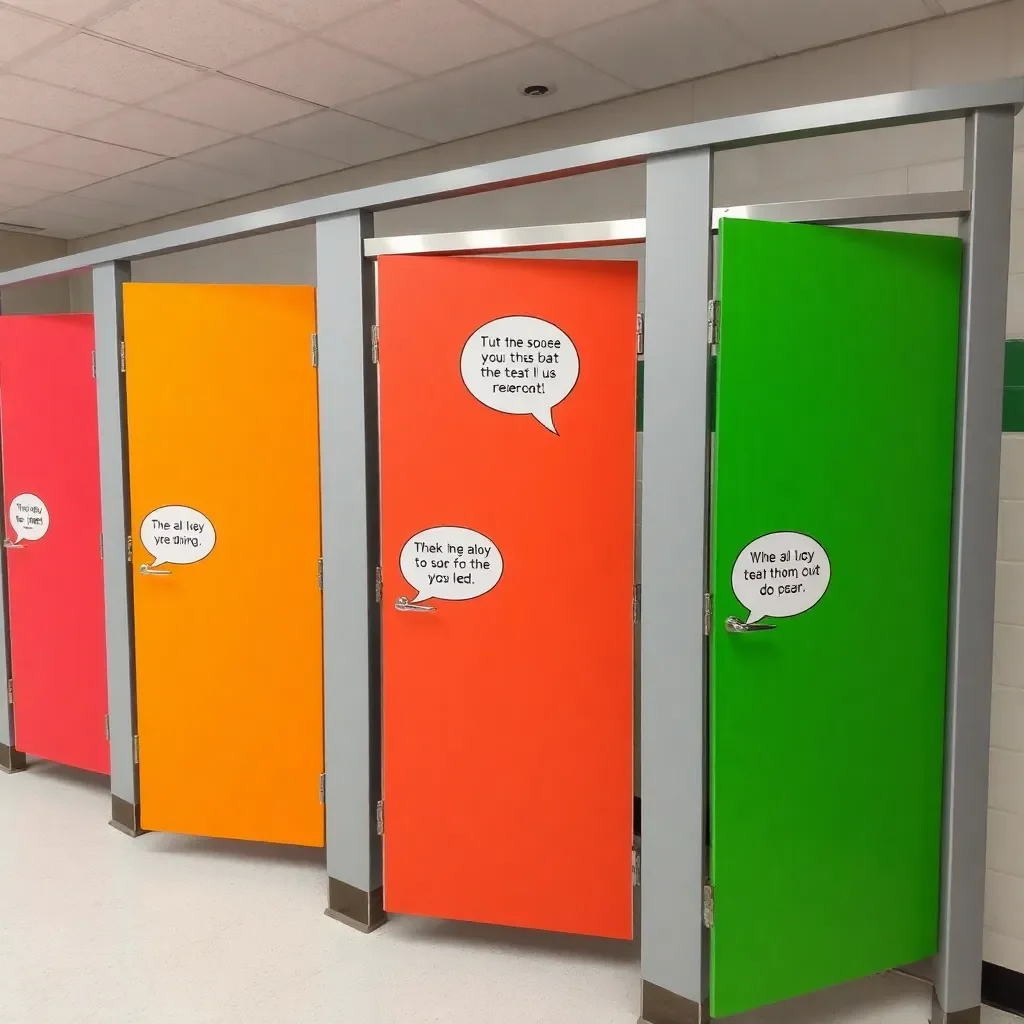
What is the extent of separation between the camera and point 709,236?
214 cm

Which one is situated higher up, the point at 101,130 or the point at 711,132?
the point at 101,130

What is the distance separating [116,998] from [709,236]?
2.72 meters

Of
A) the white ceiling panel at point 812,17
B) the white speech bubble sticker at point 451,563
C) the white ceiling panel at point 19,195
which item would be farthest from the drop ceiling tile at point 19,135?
the white ceiling panel at point 812,17

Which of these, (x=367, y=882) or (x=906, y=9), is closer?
(x=906, y=9)

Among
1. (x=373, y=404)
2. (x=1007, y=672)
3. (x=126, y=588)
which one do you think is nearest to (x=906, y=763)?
(x=1007, y=672)

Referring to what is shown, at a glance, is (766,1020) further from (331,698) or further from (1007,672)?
(331,698)

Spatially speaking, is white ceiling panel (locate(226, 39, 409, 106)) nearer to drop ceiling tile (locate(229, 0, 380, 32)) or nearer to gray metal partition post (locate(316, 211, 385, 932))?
drop ceiling tile (locate(229, 0, 380, 32))

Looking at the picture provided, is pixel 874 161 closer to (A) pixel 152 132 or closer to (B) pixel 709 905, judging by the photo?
(B) pixel 709 905

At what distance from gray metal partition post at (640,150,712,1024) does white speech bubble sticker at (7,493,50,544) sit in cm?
292

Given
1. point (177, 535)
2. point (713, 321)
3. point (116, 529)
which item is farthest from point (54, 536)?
point (713, 321)

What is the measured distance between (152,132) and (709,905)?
380 cm

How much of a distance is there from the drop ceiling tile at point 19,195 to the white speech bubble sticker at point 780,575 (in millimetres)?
4662

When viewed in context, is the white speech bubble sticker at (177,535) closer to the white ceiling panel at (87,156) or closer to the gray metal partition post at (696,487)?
the gray metal partition post at (696,487)

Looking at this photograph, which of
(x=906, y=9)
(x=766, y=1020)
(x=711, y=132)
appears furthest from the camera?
(x=906, y=9)
